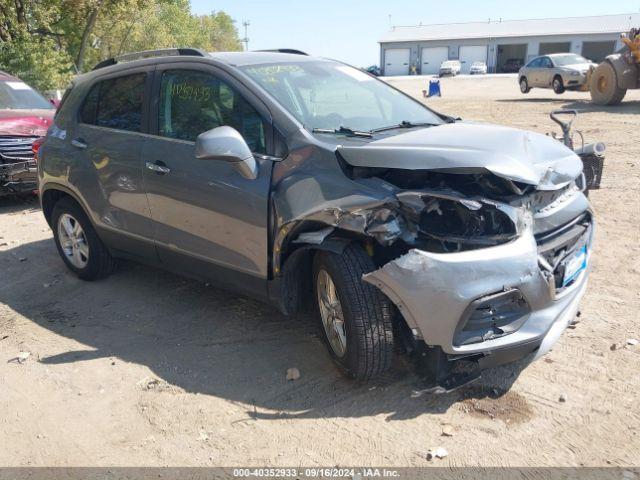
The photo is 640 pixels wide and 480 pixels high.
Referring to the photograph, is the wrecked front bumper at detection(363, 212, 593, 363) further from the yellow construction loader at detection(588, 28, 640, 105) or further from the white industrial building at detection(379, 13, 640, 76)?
the white industrial building at detection(379, 13, 640, 76)

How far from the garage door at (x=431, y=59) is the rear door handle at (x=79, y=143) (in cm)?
7030

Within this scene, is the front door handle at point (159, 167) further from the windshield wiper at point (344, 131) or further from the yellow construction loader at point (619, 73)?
the yellow construction loader at point (619, 73)

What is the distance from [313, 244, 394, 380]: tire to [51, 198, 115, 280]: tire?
280cm

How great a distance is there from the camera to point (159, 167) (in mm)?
4281

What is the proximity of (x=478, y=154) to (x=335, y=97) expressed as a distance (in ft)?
4.83

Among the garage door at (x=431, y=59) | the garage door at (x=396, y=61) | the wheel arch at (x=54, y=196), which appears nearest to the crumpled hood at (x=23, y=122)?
the wheel arch at (x=54, y=196)

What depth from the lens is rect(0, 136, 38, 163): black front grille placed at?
8.52 m

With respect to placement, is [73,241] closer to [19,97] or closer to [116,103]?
[116,103]

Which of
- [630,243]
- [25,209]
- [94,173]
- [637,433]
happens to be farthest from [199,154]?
[25,209]

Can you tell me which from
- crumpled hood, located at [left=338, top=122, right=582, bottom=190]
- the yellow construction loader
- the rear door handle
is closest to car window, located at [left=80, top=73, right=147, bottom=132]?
the rear door handle

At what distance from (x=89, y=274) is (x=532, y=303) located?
4.01m

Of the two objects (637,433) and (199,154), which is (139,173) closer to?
(199,154)

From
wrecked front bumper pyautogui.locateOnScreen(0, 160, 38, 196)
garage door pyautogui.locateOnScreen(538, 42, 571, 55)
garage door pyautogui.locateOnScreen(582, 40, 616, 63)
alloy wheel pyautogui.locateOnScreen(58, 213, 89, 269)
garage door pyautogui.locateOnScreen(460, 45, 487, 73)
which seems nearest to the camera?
alloy wheel pyautogui.locateOnScreen(58, 213, 89, 269)

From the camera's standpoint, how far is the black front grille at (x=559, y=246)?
127 inches
